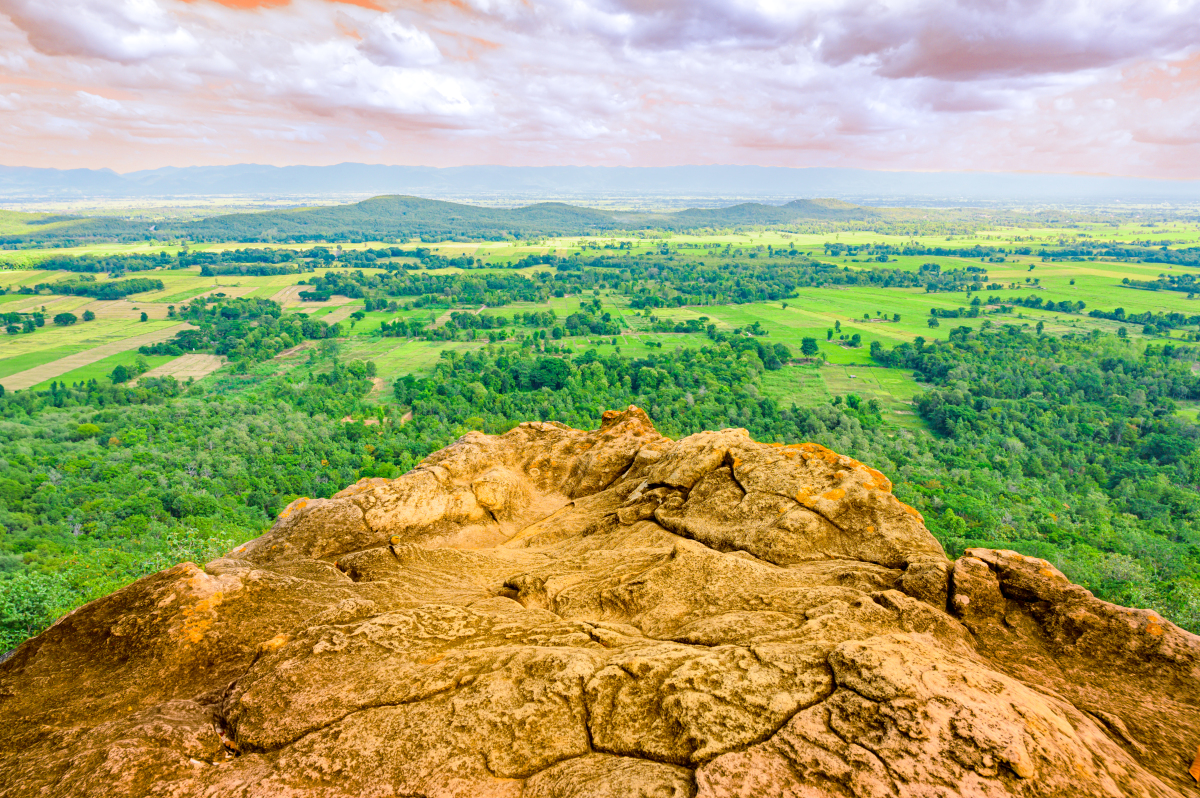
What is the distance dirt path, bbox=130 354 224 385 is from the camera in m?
115

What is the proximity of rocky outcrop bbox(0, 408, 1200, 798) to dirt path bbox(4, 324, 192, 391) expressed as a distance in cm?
13187

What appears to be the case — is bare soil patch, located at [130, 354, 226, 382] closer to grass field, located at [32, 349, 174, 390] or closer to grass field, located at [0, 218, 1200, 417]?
grass field, located at [0, 218, 1200, 417]

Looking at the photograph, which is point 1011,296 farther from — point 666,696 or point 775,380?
point 666,696

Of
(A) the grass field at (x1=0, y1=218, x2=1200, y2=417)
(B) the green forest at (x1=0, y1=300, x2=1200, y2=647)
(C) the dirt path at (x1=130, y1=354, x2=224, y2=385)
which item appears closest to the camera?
(B) the green forest at (x1=0, y1=300, x2=1200, y2=647)

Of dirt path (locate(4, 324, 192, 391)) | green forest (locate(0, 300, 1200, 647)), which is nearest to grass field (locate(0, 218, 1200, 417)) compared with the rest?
dirt path (locate(4, 324, 192, 391))

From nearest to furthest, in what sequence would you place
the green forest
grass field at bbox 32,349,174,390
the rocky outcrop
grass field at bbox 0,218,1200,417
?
the rocky outcrop → the green forest → grass field at bbox 32,349,174,390 → grass field at bbox 0,218,1200,417

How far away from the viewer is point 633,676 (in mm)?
9766

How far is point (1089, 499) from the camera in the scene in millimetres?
62875

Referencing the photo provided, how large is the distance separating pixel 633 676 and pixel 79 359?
158984 mm

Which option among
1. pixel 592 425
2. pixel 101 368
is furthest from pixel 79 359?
pixel 592 425

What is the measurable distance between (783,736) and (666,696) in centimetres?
187

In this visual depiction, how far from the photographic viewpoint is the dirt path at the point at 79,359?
10712cm

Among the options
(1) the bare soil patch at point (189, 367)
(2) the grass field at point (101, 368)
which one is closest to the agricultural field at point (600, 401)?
(2) the grass field at point (101, 368)

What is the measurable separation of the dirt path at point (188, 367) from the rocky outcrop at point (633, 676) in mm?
124037
